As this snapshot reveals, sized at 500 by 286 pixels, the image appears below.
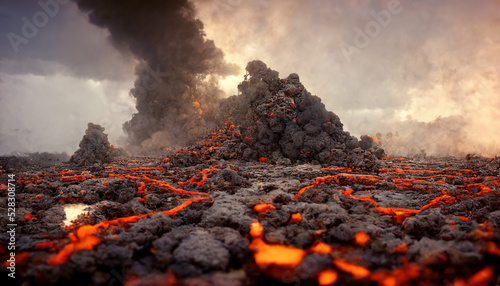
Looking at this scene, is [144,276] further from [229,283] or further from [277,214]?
[277,214]

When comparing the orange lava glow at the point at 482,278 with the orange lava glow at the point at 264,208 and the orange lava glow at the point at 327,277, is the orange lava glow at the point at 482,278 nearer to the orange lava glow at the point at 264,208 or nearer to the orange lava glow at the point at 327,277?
the orange lava glow at the point at 327,277

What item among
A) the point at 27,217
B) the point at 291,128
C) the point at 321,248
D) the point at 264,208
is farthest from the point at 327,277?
the point at 291,128

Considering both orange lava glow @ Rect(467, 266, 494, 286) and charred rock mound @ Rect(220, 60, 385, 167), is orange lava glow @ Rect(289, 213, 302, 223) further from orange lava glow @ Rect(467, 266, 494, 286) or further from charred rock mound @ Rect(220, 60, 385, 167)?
charred rock mound @ Rect(220, 60, 385, 167)

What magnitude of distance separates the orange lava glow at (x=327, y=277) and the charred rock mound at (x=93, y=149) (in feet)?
114

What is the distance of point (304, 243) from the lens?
612 cm

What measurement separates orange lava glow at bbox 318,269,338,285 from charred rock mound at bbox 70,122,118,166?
114 feet

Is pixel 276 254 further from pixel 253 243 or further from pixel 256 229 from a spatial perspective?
pixel 256 229

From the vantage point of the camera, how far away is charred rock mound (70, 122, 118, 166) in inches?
1211

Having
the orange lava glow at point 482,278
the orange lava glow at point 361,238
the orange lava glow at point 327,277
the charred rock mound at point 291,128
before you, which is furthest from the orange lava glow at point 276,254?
the charred rock mound at point 291,128

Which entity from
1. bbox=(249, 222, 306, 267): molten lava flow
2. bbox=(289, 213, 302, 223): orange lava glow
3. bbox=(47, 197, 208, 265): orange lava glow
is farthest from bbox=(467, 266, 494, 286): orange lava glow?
bbox=(47, 197, 208, 265): orange lava glow

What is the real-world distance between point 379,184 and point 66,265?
16.2 m

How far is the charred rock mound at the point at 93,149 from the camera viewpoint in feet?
101

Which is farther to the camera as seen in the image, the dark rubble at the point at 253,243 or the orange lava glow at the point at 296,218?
the orange lava glow at the point at 296,218

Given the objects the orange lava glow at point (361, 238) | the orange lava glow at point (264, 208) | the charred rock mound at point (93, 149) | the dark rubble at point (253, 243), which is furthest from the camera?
the charred rock mound at point (93, 149)
